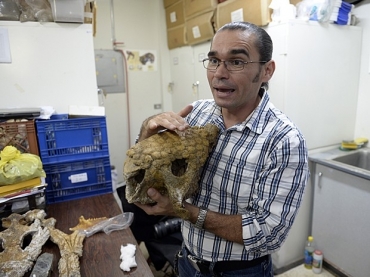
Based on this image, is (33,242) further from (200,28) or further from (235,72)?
(200,28)

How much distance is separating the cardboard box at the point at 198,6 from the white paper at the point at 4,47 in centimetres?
156

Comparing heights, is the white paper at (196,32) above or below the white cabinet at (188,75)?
above

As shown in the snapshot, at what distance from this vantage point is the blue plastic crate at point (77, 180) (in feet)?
5.01

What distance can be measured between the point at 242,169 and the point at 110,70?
105 inches

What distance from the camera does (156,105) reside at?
3541 mm

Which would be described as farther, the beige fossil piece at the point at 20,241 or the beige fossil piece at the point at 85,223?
the beige fossil piece at the point at 85,223

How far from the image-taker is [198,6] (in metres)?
2.48

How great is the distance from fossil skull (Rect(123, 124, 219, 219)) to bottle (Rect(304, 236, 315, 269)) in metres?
1.68

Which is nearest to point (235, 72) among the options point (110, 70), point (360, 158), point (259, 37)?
point (259, 37)

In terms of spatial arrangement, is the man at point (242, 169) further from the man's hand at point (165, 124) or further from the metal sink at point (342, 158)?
the metal sink at point (342, 158)

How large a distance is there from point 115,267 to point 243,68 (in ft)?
2.77

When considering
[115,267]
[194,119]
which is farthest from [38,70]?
[115,267]

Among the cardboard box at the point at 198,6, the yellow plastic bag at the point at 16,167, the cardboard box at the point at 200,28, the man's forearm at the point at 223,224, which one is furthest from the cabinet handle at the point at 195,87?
the man's forearm at the point at 223,224

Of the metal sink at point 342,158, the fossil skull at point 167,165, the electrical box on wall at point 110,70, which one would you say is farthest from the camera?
the electrical box on wall at point 110,70
